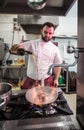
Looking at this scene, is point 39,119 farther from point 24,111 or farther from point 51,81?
point 51,81

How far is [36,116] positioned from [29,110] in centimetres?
6

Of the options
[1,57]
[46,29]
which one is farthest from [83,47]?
[1,57]

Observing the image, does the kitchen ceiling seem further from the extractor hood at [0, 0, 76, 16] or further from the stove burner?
the stove burner

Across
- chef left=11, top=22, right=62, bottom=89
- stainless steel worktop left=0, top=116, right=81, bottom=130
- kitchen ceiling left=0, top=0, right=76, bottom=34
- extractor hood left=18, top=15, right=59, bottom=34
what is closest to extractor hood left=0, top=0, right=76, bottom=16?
kitchen ceiling left=0, top=0, right=76, bottom=34

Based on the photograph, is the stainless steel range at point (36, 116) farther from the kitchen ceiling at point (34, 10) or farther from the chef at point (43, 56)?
the chef at point (43, 56)

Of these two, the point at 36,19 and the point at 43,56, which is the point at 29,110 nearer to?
the point at 43,56

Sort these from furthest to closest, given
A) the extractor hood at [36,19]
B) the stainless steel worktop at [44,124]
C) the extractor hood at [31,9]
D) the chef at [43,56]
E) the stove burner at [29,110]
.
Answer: the extractor hood at [36,19]
the chef at [43,56]
the extractor hood at [31,9]
the stove burner at [29,110]
the stainless steel worktop at [44,124]

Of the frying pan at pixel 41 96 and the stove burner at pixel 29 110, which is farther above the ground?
the frying pan at pixel 41 96

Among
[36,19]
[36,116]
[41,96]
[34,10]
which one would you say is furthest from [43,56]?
[36,116]

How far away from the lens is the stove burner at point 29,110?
92cm

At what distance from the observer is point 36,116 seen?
0.92 meters

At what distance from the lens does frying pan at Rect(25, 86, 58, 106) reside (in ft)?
3.26

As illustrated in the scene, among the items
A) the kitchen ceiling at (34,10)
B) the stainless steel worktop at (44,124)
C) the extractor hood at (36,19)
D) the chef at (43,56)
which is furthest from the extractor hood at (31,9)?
the extractor hood at (36,19)

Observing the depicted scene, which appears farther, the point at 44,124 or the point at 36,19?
the point at 36,19
